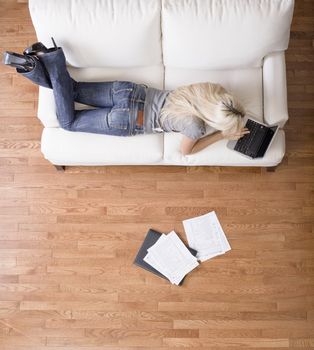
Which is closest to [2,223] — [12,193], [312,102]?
[12,193]

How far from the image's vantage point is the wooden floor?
2.69 m

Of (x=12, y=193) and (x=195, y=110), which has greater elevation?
(x=195, y=110)

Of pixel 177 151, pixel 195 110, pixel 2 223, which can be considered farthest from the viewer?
pixel 2 223

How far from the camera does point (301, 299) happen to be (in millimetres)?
2707

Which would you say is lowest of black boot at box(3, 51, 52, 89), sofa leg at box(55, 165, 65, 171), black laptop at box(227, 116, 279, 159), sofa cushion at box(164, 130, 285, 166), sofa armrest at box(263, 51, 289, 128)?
sofa leg at box(55, 165, 65, 171)

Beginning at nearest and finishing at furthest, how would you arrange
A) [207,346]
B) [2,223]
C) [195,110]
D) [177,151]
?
1. [195,110]
2. [177,151]
3. [207,346]
4. [2,223]

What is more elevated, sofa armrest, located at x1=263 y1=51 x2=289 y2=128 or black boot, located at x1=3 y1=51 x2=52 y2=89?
black boot, located at x1=3 y1=51 x2=52 y2=89

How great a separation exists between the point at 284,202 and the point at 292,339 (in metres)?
0.86

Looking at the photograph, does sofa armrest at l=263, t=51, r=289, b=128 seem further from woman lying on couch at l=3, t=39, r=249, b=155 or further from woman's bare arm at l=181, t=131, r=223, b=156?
woman's bare arm at l=181, t=131, r=223, b=156

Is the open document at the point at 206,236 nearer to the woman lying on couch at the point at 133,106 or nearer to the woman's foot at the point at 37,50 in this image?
the woman lying on couch at the point at 133,106

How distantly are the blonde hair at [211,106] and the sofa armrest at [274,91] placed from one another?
1.16ft

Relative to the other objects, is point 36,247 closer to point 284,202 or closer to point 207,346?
point 207,346

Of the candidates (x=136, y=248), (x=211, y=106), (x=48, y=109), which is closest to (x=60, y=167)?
(x=48, y=109)

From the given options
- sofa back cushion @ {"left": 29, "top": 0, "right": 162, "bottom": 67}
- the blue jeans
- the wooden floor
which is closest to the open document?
the wooden floor
